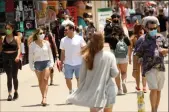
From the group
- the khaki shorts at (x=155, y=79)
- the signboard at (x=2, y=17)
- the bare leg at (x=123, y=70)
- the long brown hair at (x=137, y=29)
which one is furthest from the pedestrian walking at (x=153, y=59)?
the signboard at (x=2, y=17)

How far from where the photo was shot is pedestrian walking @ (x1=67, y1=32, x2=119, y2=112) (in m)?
7.70

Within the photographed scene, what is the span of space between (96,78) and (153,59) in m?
2.24

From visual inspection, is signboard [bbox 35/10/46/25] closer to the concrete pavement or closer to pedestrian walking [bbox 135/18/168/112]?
the concrete pavement

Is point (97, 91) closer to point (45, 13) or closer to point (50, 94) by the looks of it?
point (50, 94)

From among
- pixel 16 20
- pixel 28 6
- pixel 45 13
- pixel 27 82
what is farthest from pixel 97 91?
pixel 45 13

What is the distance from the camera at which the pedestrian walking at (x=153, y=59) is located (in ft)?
31.7

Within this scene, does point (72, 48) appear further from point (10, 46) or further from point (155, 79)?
point (155, 79)

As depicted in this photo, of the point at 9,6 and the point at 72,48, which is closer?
the point at 72,48

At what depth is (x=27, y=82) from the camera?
615 inches

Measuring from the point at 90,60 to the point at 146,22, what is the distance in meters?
2.57

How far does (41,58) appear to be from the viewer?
11.9 m

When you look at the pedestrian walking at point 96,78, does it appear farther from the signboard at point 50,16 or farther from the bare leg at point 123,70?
the signboard at point 50,16

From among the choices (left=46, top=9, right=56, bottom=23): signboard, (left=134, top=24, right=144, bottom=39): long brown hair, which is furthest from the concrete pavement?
(left=46, top=9, right=56, bottom=23): signboard

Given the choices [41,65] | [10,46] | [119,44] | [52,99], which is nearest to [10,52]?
[10,46]
